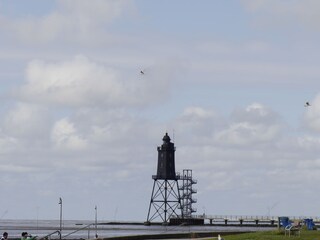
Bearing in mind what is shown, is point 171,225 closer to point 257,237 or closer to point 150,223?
point 150,223

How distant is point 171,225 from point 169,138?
60.2ft

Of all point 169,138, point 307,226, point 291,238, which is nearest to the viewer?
point 291,238

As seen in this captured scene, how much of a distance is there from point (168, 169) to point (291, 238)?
11506 cm

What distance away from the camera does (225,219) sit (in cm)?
18338

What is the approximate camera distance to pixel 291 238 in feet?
150

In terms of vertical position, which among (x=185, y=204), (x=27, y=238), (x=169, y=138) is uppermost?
(x=169, y=138)

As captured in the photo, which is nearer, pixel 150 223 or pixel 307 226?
pixel 307 226

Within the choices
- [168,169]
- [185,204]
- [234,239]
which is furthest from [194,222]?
[234,239]

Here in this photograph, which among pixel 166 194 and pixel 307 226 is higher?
pixel 166 194

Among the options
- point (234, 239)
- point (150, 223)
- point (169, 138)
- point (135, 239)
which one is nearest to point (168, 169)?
point (169, 138)

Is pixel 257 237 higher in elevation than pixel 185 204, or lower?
lower

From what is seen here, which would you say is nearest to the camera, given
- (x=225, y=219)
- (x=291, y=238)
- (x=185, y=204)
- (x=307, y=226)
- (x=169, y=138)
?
(x=291, y=238)

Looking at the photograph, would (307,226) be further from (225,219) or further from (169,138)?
(225,219)

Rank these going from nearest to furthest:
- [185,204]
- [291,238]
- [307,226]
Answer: [291,238], [307,226], [185,204]
